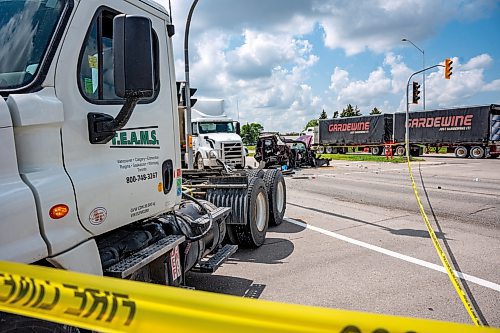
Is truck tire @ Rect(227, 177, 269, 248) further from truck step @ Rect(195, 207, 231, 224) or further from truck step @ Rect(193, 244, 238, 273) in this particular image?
truck step @ Rect(193, 244, 238, 273)

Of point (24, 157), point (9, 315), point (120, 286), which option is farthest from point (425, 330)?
point (24, 157)

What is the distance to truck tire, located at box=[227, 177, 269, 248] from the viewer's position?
5883 millimetres

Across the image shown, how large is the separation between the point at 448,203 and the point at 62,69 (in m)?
10.0

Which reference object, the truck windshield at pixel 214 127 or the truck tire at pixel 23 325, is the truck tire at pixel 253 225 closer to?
the truck tire at pixel 23 325

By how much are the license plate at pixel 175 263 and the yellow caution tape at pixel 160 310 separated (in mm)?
1793

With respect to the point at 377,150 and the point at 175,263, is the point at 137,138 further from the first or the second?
the point at 377,150

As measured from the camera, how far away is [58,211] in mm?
2262

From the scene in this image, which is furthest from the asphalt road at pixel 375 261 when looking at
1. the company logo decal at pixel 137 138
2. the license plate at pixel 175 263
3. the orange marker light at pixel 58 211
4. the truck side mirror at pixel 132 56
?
the truck side mirror at pixel 132 56

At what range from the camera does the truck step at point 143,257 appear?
2.65m

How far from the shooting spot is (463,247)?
6.17m

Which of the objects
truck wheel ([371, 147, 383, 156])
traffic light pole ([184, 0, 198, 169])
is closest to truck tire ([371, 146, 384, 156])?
truck wheel ([371, 147, 383, 156])

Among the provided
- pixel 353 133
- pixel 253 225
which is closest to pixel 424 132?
pixel 353 133

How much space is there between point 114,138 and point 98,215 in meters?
0.54

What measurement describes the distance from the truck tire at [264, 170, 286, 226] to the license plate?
3.93m
